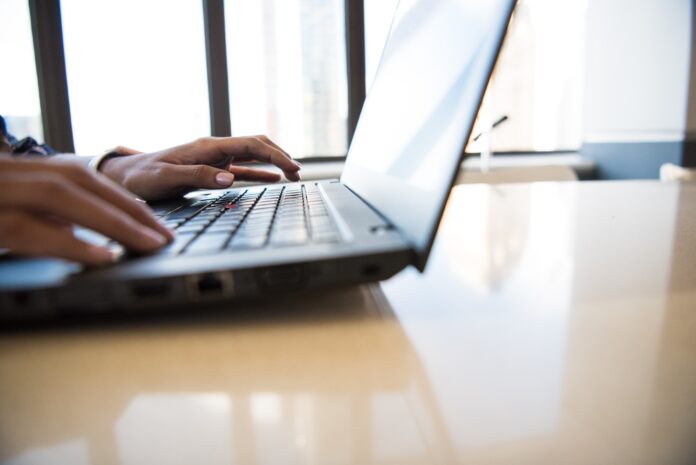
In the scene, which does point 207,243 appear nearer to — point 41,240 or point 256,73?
point 41,240

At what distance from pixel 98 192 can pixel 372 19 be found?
213 cm

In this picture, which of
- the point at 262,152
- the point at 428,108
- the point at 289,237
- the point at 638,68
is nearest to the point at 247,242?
the point at 289,237

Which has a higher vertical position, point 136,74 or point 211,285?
point 136,74

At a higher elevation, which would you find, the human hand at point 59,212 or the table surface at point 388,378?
the human hand at point 59,212

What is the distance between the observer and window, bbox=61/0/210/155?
1.84m

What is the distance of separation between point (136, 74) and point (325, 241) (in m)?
2.06

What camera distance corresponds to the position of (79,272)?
0.21 m

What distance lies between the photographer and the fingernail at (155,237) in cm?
25

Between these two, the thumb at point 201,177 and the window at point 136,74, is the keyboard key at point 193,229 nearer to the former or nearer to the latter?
the thumb at point 201,177

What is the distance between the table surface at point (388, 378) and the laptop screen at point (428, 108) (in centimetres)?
6

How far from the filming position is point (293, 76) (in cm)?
216

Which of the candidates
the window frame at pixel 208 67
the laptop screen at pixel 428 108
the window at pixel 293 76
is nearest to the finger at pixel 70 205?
the laptop screen at pixel 428 108

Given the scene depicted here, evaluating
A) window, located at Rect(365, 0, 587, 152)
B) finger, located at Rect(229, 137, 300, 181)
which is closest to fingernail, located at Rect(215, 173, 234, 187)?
finger, located at Rect(229, 137, 300, 181)

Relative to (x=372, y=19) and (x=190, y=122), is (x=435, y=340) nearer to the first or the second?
(x=190, y=122)
